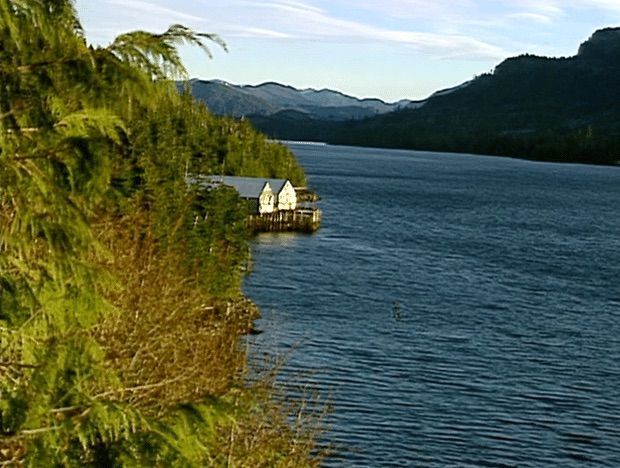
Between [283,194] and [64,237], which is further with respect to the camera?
[283,194]

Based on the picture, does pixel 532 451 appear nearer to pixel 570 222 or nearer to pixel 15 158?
pixel 15 158

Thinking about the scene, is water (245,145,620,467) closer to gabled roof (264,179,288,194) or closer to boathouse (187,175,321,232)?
boathouse (187,175,321,232)

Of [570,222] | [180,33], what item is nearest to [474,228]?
[570,222]

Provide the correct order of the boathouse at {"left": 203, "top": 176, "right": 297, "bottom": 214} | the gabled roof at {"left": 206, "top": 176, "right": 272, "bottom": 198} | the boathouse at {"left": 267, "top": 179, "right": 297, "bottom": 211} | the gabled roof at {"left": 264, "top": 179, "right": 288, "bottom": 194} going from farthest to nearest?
1. the boathouse at {"left": 267, "top": 179, "right": 297, "bottom": 211}
2. the gabled roof at {"left": 264, "top": 179, "right": 288, "bottom": 194}
3. the gabled roof at {"left": 206, "top": 176, "right": 272, "bottom": 198}
4. the boathouse at {"left": 203, "top": 176, "right": 297, "bottom": 214}

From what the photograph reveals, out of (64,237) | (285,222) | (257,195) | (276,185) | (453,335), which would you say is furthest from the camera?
(276,185)

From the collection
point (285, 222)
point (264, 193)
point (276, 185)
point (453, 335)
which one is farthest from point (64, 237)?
point (276, 185)

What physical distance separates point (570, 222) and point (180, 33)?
97981 millimetres

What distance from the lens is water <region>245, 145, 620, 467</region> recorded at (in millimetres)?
32219

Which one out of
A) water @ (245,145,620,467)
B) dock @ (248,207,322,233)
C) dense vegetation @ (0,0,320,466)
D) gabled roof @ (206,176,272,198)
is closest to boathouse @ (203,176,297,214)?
gabled roof @ (206,176,272,198)

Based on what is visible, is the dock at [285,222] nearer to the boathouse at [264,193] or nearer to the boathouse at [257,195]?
the boathouse at [257,195]

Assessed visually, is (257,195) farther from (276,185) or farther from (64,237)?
(64,237)

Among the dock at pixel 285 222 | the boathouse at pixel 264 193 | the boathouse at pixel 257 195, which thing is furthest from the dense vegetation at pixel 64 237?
the boathouse at pixel 257 195

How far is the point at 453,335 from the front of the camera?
45562 millimetres

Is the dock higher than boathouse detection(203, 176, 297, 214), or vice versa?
boathouse detection(203, 176, 297, 214)
